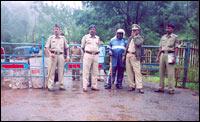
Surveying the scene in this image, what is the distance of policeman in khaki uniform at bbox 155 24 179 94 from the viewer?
25.3ft

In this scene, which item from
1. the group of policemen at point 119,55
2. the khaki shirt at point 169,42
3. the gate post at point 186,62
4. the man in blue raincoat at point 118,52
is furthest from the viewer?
the gate post at point 186,62

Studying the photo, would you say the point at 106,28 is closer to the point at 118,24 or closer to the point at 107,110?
the point at 118,24

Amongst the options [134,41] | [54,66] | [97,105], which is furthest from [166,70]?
[54,66]

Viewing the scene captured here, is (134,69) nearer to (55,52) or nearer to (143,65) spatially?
(143,65)

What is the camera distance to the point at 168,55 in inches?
308

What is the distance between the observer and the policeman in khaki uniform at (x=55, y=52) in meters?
7.86

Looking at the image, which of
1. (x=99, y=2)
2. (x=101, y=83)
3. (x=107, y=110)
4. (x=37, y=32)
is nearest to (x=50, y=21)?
(x=37, y=32)

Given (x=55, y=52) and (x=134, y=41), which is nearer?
(x=134, y=41)

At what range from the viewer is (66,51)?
8172 millimetres

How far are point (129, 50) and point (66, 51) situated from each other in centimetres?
160

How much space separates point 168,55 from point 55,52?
9.10 feet

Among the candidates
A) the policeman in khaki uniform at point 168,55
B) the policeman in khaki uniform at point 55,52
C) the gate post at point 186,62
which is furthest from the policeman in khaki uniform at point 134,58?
the gate post at point 186,62

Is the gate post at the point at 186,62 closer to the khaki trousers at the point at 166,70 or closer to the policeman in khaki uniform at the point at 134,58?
the khaki trousers at the point at 166,70

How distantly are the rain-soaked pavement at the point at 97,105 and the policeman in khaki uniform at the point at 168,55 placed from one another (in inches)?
18.0
